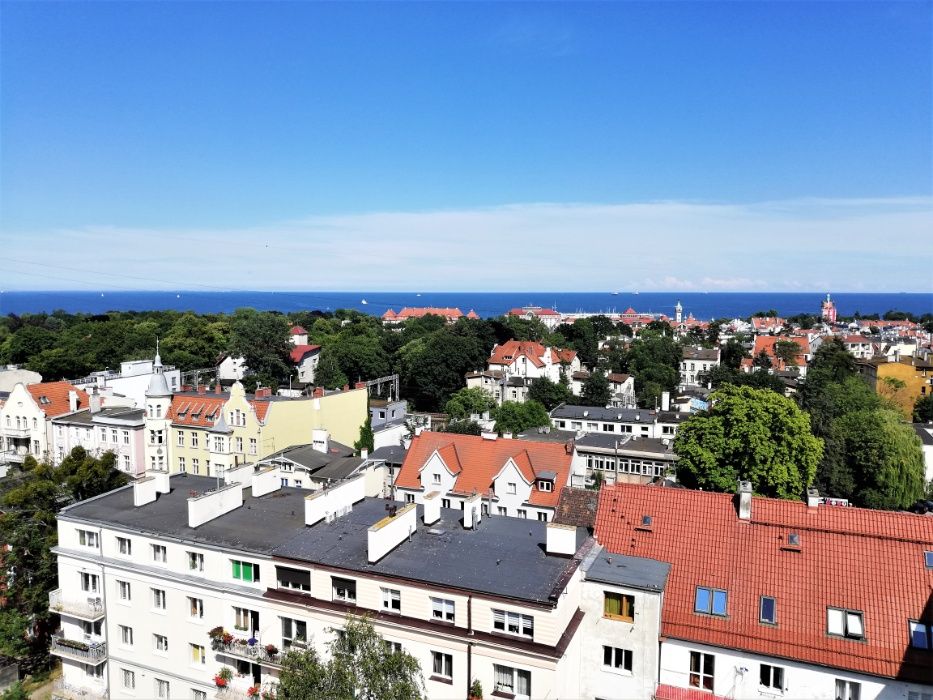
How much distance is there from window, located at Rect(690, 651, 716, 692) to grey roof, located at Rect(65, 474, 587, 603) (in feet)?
17.3

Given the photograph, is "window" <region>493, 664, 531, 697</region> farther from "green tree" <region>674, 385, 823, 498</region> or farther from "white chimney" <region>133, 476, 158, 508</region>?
"green tree" <region>674, 385, 823, 498</region>

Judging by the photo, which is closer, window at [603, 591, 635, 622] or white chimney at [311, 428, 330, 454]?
window at [603, 591, 635, 622]

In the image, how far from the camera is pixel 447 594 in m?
19.3

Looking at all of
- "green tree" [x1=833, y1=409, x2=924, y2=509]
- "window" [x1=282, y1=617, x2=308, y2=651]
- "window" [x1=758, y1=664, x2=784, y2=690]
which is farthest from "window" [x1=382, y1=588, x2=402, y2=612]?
"green tree" [x1=833, y1=409, x2=924, y2=509]

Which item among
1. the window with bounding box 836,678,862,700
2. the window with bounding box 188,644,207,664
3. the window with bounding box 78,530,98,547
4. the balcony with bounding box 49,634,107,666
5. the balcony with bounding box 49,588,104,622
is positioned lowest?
the balcony with bounding box 49,634,107,666

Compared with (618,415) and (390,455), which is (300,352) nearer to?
(618,415)

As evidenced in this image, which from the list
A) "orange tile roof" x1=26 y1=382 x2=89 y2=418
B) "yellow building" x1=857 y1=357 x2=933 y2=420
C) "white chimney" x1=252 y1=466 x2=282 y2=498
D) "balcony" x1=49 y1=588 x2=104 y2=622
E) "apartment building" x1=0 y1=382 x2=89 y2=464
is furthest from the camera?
"yellow building" x1=857 y1=357 x2=933 y2=420

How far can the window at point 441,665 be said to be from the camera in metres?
19.5

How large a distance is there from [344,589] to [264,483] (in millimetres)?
9797

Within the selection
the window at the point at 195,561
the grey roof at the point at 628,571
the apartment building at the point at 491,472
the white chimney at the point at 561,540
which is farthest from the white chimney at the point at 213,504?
the apartment building at the point at 491,472

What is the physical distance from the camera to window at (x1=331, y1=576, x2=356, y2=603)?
20656 mm

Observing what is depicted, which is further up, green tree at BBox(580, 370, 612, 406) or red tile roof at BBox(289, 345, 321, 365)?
red tile roof at BBox(289, 345, 321, 365)

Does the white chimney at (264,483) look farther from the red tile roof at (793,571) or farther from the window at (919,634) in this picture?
the window at (919,634)

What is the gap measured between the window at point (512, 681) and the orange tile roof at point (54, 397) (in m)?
50.1
